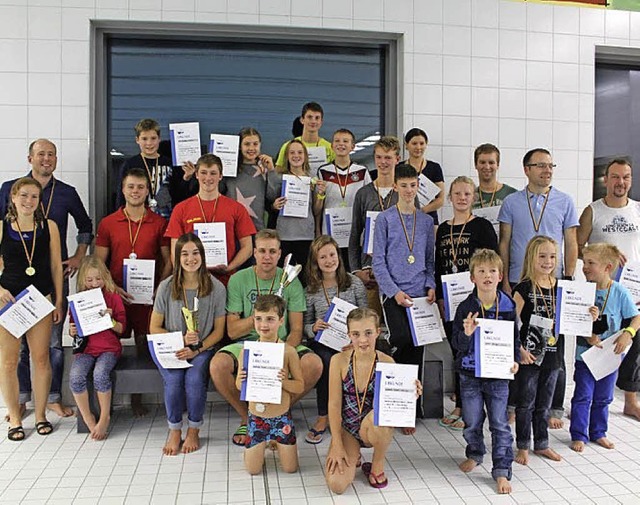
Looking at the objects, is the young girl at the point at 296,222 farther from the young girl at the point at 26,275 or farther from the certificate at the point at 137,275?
the young girl at the point at 26,275

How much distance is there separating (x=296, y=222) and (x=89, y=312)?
1.41 m

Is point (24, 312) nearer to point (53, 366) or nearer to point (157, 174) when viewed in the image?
point (53, 366)

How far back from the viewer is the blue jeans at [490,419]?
299 cm

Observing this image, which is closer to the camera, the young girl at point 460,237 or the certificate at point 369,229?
the young girl at point 460,237

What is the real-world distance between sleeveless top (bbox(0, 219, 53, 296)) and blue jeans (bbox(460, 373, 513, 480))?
249 centimetres

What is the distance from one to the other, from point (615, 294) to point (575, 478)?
109cm

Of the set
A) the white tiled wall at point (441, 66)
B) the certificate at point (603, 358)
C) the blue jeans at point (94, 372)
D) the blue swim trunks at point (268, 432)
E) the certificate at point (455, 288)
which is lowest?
the blue swim trunks at point (268, 432)

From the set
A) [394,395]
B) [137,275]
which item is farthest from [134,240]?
[394,395]

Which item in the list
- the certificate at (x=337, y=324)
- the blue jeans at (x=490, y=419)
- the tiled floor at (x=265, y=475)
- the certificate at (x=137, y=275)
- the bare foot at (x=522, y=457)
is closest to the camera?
the tiled floor at (x=265, y=475)

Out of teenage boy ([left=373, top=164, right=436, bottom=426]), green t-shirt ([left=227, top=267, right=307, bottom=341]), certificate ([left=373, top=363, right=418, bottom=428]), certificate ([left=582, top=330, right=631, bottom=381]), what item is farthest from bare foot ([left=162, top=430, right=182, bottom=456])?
certificate ([left=582, top=330, right=631, bottom=381])

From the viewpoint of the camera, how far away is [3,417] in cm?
399

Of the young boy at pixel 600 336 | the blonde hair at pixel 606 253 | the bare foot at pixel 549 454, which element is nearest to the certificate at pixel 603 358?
the young boy at pixel 600 336

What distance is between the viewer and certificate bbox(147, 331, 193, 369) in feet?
11.2

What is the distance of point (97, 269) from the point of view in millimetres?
3680
